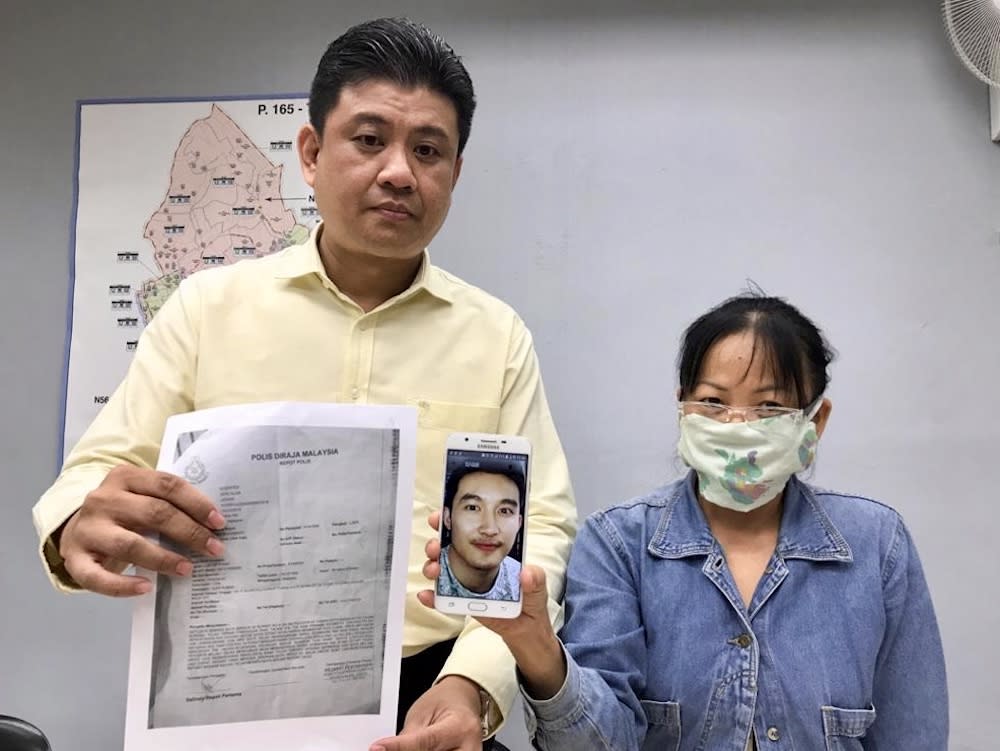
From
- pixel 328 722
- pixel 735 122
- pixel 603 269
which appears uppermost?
pixel 735 122

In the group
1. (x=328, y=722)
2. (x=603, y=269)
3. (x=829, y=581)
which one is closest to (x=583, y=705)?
(x=328, y=722)

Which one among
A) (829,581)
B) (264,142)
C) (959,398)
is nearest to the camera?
(829,581)

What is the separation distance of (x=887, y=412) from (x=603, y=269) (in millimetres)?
733

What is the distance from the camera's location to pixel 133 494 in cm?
82

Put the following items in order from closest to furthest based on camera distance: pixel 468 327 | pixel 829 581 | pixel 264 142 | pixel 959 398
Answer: pixel 829 581
pixel 468 327
pixel 959 398
pixel 264 142

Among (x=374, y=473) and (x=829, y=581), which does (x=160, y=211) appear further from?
(x=829, y=581)

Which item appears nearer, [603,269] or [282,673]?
[282,673]

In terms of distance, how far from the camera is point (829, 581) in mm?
1102

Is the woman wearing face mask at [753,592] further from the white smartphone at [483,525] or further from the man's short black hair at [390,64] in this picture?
the man's short black hair at [390,64]

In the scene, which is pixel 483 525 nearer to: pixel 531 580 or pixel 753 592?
pixel 531 580

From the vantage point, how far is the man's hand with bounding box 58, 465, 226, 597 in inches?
31.7

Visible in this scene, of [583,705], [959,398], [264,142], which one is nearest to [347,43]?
[264,142]

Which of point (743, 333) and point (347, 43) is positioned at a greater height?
point (347, 43)

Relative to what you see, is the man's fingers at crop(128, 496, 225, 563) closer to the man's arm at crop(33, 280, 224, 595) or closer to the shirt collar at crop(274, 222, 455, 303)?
the man's arm at crop(33, 280, 224, 595)
